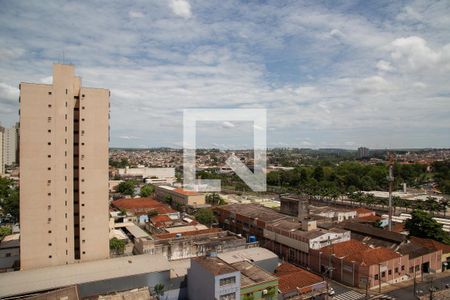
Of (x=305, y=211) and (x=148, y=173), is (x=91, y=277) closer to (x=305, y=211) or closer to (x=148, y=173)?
(x=305, y=211)

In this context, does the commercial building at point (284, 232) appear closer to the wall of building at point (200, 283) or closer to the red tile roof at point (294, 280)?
the red tile roof at point (294, 280)

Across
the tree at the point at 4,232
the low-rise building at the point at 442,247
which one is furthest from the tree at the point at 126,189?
the low-rise building at the point at 442,247

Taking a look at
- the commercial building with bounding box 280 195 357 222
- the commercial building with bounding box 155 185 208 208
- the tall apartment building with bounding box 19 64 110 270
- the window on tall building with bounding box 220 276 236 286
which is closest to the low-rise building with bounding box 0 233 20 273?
the tall apartment building with bounding box 19 64 110 270

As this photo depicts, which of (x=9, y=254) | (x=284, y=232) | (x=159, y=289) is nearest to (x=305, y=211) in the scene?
(x=284, y=232)

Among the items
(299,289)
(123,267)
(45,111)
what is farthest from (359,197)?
(45,111)

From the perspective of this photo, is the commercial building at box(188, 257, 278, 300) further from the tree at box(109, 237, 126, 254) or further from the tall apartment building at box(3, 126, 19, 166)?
the tall apartment building at box(3, 126, 19, 166)

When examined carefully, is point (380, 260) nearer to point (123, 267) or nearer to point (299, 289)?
point (299, 289)
